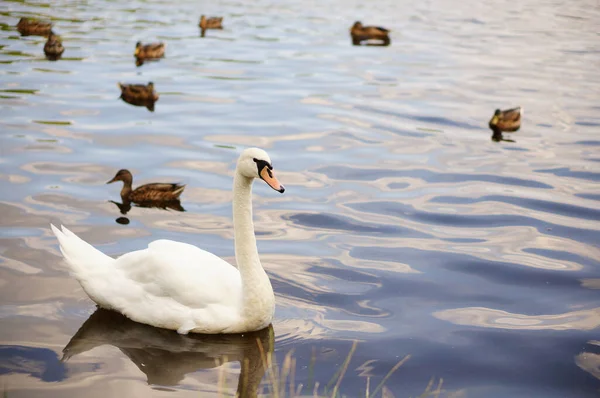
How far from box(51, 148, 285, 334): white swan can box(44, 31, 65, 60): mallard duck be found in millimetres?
15972

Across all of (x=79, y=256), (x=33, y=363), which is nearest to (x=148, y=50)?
(x=79, y=256)

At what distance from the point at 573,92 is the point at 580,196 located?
27.9 ft

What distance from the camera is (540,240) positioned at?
11.1 meters

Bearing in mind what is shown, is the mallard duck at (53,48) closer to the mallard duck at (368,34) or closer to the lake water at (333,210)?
the lake water at (333,210)

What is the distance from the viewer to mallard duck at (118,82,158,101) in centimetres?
1822

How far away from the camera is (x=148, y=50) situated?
23406 mm

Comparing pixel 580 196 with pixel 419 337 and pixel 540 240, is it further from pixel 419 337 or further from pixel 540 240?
pixel 419 337

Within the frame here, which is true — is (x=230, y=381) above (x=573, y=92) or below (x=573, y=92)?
below

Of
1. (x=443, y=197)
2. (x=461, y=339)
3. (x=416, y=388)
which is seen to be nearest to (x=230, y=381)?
(x=416, y=388)

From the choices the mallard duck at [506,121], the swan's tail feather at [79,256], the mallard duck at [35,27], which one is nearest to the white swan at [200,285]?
the swan's tail feather at [79,256]

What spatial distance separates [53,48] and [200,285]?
1671cm

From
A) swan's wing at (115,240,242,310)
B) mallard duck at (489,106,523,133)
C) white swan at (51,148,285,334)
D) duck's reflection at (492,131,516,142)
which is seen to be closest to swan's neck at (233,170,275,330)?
white swan at (51,148,285,334)

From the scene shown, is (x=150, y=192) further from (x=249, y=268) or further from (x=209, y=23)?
(x=209, y=23)

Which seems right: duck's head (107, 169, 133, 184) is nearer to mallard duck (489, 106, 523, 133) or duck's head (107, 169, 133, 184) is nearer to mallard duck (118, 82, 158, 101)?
mallard duck (118, 82, 158, 101)
